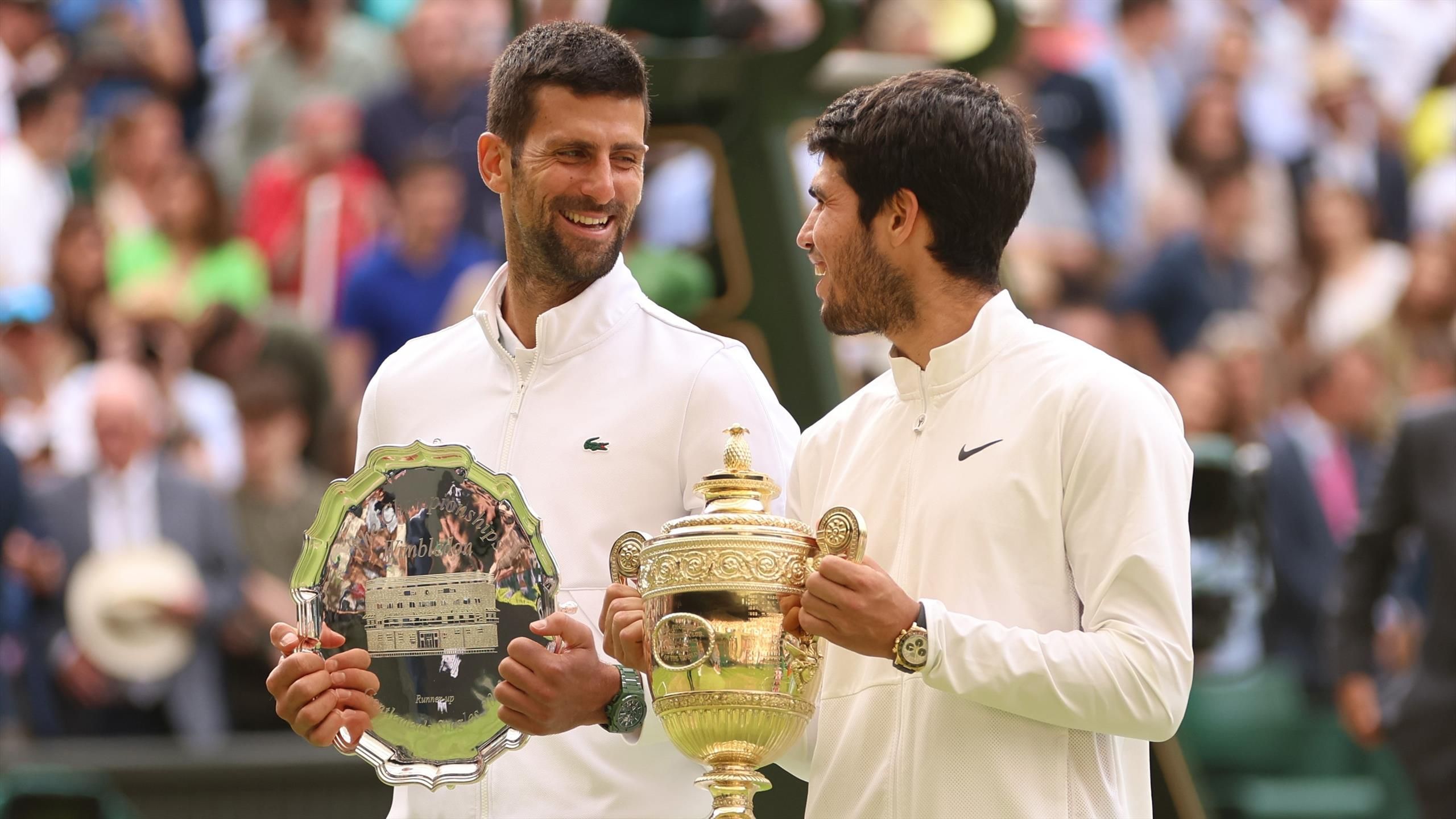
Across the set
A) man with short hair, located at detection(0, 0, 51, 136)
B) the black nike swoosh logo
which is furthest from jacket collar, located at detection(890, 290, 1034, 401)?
man with short hair, located at detection(0, 0, 51, 136)

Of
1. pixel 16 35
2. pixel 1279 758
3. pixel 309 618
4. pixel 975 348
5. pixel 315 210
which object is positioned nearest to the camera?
pixel 975 348

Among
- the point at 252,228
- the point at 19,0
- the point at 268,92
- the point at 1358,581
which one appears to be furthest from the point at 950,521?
the point at 19,0

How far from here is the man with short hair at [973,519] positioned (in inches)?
127

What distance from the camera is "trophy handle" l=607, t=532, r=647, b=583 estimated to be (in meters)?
3.51

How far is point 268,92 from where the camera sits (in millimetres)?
10562

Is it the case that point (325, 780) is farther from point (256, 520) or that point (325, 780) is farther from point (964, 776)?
point (964, 776)

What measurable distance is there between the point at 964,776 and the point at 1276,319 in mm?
8584

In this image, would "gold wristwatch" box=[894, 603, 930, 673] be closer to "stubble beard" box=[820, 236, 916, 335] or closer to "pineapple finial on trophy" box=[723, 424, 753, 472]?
"pineapple finial on trophy" box=[723, 424, 753, 472]

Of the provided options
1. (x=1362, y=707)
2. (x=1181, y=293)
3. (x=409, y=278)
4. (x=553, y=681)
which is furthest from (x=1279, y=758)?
(x=553, y=681)

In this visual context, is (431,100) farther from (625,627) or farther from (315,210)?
(625,627)

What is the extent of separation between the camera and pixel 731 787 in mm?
3373

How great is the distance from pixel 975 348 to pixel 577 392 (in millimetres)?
765

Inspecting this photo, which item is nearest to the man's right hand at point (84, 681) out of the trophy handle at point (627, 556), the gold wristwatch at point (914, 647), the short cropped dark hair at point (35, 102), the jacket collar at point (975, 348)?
the short cropped dark hair at point (35, 102)

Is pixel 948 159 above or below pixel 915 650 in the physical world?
above
